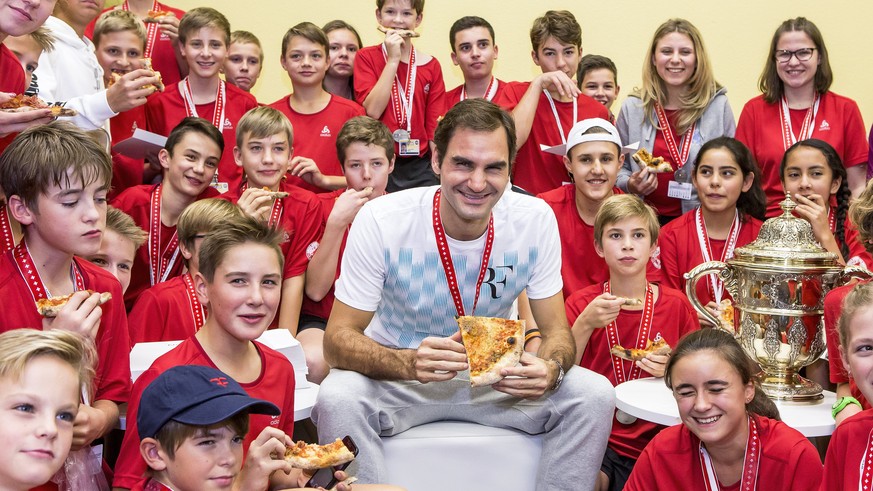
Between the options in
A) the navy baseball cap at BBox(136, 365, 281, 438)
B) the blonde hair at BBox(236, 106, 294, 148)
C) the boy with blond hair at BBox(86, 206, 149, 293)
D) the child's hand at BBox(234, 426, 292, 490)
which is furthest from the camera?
the blonde hair at BBox(236, 106, 294, 148)

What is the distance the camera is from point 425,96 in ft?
20.8

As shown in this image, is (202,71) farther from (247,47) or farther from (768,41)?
(768,41)

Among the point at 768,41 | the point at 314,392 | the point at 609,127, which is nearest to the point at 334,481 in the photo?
the point at 314,392

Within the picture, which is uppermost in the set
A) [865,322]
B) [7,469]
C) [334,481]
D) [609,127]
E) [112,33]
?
[112,33]

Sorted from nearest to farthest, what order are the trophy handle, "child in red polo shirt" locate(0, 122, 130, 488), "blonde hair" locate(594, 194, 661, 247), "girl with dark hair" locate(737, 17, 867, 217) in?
"child in red polo shirt" locate(0, 122, 130, 488) < the trophy handle < "blonde hair" locate(594, 194, 661, 247) < "girl with dark hair" locate(737, 17, 867, 217)

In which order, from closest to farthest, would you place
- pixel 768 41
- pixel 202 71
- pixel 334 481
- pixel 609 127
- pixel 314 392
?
pixel 334 481, pixel 314 392, pixel 609 127, pixel 202 71, pixel 768 41

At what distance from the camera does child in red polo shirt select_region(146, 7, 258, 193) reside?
5402 mm

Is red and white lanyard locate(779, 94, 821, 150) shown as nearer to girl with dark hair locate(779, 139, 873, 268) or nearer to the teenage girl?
the teenage girl

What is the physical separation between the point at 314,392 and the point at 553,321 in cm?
93

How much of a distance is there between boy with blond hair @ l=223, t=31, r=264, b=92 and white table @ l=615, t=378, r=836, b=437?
134 inches

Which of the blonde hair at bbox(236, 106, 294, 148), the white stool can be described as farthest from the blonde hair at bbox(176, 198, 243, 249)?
the white stool

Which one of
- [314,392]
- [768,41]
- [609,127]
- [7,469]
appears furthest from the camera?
[768,41]

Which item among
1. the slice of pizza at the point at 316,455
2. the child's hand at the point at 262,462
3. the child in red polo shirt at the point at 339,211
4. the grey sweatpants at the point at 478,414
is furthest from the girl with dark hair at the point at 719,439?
the child in red polo shirt at the point at 339,211

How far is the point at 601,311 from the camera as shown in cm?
398
